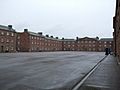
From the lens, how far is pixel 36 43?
101312 millimetres

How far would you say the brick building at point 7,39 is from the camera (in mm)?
71438

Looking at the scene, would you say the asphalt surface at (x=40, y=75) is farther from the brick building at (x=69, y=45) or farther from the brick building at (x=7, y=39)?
the brick building at (x=69, y=45)

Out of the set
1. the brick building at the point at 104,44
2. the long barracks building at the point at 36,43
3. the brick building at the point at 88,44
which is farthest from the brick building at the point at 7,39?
the brick building at the point at 104,44

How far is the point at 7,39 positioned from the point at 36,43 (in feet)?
89.4

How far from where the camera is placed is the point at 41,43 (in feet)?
355

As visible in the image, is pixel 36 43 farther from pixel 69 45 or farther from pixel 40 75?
pixel 40 75

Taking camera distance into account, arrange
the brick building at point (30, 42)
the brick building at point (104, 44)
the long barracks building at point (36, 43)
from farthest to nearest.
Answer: the brick building at point (104, 44) < the brick building at point (30, 42) < the long barracks building at point (36, 43)

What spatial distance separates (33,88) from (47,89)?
61 centimetres

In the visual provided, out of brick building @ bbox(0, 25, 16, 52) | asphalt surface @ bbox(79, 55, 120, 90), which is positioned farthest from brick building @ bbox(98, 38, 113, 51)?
asphalt surface @ bbox(79, 55, 120, 90)

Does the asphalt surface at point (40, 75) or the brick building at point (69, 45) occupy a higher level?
the brick building at point (69, 45)

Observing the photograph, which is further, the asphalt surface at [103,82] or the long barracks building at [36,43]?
the long barracks building at [36,43]

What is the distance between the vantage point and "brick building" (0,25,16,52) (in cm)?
7144

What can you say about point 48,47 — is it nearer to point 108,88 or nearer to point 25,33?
point 25,33

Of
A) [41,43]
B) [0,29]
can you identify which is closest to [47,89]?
[0,29]
